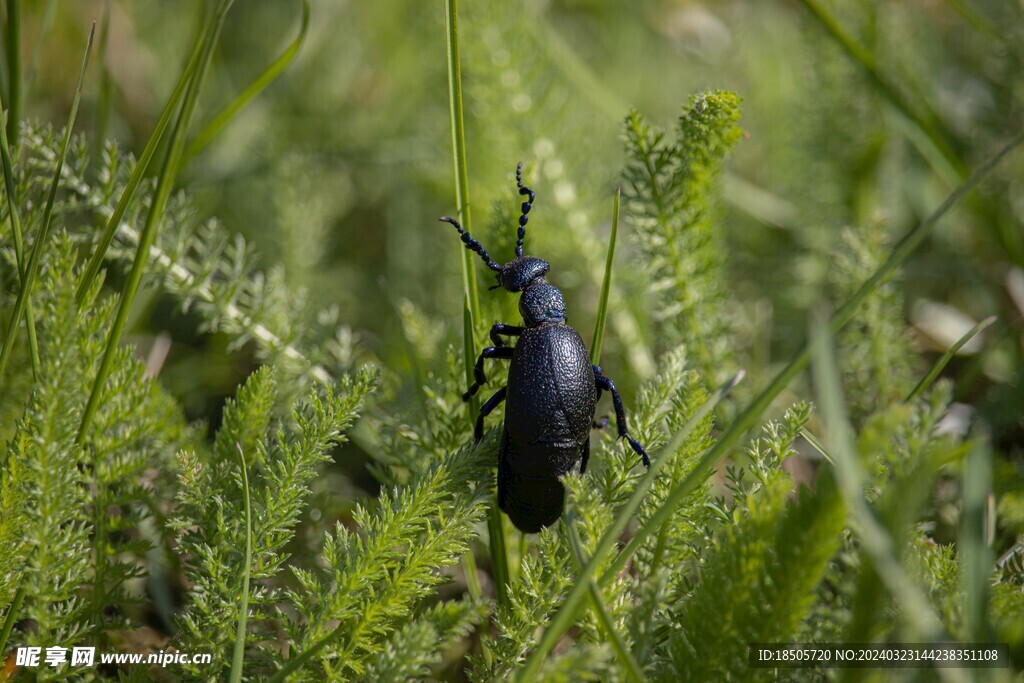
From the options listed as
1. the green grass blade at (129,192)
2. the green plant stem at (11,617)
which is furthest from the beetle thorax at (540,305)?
the green plant stem at (11,617)

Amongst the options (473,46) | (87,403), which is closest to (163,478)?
(87,403)

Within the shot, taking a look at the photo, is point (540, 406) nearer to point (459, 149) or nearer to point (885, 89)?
point (459, 149)

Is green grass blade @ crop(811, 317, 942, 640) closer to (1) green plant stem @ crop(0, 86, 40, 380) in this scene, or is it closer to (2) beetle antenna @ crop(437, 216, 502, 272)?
(2) beetle antenna @ crop(437, 216, 502, 272)

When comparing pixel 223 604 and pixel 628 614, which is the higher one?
pixel 223 604

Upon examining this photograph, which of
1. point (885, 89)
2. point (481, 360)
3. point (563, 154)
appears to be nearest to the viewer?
point (481, 360)

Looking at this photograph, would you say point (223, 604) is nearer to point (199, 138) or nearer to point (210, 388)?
point (199, 138)

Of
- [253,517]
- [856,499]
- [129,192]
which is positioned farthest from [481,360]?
[856,499]
